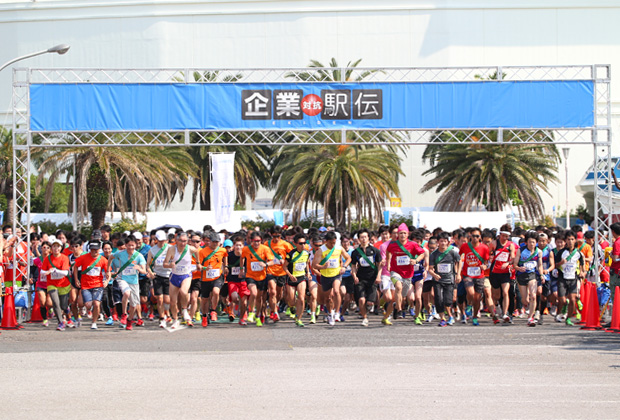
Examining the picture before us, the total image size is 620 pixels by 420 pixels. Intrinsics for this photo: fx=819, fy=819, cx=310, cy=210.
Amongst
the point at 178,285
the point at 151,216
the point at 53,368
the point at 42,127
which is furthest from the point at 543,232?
the point at 151,216

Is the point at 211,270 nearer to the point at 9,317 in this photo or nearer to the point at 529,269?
the point at 9,317

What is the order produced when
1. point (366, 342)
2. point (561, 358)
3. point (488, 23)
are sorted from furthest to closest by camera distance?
point (488, 23) → point (366, 342) → point (561, 358)

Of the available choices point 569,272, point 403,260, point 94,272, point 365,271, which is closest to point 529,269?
point 569,272

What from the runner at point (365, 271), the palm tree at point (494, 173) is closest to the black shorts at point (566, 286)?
the runner at point (365, 271)

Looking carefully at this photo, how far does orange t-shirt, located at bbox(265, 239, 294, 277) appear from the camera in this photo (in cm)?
1597

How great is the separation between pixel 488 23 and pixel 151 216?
36726mm

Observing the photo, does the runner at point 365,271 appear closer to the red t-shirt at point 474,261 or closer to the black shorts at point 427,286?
the black shorts at point 427,286

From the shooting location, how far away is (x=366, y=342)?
525 inches

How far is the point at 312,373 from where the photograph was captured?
32.9ft

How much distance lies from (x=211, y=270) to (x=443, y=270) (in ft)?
14.8

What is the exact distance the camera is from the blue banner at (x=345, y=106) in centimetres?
1898

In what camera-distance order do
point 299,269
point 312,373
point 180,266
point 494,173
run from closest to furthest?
point 312,373 < point 180,266 < point 299,269 < point 494,173

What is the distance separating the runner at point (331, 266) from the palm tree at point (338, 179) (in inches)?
809

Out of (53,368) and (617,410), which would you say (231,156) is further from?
(617,410)
